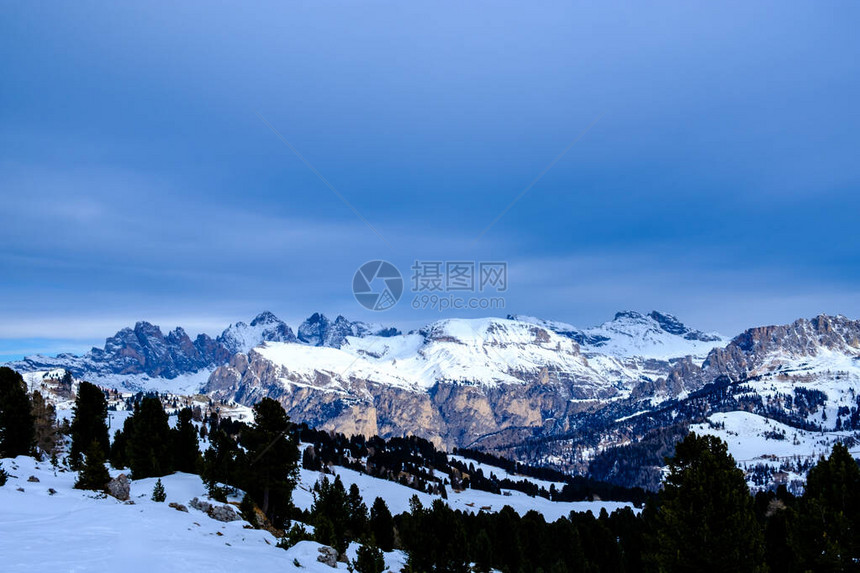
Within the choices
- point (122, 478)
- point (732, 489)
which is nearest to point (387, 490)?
point (122, 478)

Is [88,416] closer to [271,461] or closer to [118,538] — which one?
[271,461]

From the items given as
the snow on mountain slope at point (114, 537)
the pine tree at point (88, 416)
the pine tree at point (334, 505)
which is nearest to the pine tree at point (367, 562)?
the snow on mountain slope at point (114, 537)

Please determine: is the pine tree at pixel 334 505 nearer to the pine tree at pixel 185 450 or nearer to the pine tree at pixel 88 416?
the pine tree at pixel 185 450

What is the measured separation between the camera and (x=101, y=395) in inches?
3287

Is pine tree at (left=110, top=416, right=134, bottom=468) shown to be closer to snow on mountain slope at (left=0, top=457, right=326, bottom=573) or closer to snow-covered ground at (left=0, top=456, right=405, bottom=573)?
snow-covered ground at (left=0, top=456, right=405, bottom=573)

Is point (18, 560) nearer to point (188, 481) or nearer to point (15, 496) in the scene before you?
point (15, 496)

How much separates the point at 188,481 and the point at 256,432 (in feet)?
28.9

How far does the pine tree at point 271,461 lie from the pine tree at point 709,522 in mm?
37519

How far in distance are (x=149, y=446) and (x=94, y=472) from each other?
27.3m

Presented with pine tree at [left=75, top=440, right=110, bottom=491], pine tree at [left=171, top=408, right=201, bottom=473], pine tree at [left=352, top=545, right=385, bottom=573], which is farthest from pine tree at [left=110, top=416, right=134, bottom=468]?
pine tree at [left=352, top=545, right=385, bottom=573]

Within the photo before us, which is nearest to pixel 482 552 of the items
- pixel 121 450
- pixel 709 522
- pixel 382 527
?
pixel 382 527

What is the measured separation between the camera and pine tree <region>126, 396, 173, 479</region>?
62719 mm

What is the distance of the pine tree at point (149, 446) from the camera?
62719 millimetres

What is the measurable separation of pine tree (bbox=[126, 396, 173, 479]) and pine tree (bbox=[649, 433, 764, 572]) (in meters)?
52.2
